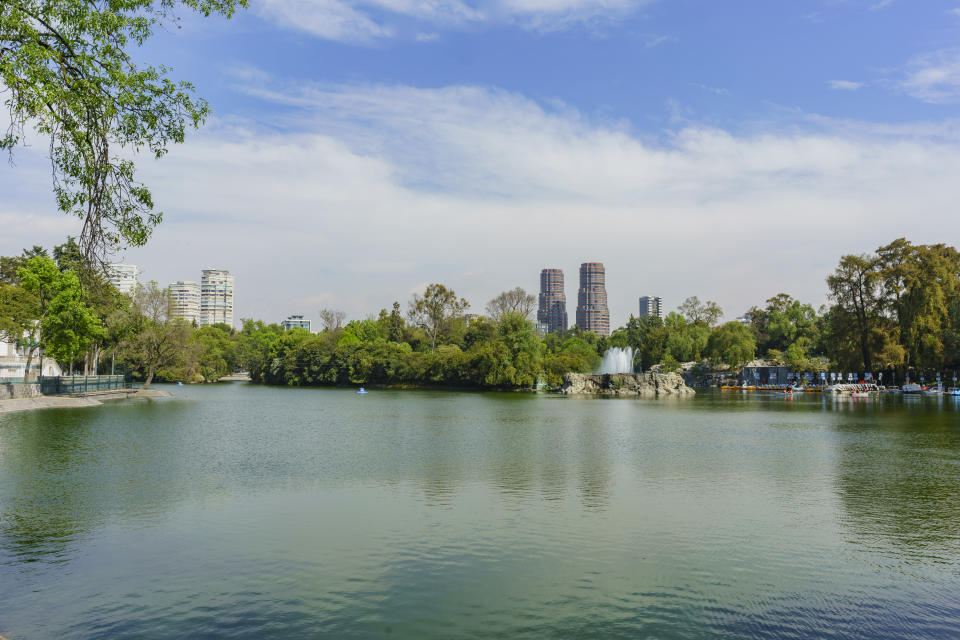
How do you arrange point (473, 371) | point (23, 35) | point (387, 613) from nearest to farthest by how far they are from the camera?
point (23, 35), point (387, 613), point (473, 371)

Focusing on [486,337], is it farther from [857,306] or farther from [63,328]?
[63,328]

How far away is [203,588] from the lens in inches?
395

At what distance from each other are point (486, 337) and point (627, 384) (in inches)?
884

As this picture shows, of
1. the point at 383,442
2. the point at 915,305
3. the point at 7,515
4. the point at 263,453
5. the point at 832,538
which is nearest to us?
the point at 832,538

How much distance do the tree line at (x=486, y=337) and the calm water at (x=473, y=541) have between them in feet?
62.0

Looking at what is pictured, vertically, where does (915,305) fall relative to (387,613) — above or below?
above

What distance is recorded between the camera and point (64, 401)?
4797 cm

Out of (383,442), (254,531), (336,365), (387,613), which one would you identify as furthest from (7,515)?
(336,365)

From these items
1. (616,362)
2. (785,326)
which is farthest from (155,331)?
(785,326)

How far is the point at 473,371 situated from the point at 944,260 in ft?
191

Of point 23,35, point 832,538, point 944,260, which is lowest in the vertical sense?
point 832,538

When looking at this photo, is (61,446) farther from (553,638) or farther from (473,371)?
(473,371)

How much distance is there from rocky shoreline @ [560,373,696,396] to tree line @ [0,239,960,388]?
2896 mm

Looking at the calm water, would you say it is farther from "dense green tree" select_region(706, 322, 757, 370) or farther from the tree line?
"dense green tree" select_region(706, 322, 757, 370)
